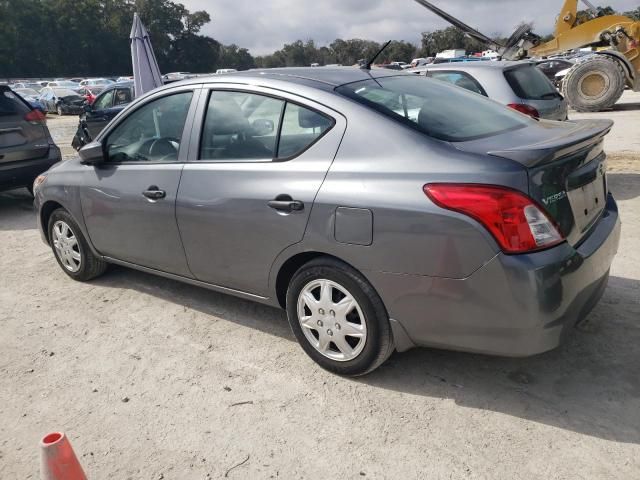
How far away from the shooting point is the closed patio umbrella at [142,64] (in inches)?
409

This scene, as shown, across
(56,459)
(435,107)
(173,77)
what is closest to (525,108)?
(435,107)

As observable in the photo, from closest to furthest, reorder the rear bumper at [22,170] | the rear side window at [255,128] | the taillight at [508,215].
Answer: the taillight at [508,215]
the rear side window at [255,128]
the rear bumper at [22,170]

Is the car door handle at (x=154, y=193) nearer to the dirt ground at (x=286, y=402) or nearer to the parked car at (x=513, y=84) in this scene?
the dirt ground at (x=286, y=402)

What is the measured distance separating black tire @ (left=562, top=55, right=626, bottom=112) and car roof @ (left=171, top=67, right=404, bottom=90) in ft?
45.7

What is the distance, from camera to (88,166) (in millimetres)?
A: 4332

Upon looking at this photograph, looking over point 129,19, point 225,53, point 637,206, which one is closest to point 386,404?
point 637,206

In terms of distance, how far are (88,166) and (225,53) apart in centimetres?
11536

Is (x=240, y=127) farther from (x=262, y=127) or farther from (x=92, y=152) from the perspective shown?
(x=92, y=152)

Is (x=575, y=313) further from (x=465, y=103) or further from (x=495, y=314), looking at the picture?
(x=465, y=103)

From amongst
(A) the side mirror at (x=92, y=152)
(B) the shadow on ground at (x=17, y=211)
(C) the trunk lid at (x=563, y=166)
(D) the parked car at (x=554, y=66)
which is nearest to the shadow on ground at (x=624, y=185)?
(C) the trunk lid at (x=563, y=166)

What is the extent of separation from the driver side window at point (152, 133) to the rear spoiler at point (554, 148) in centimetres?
215

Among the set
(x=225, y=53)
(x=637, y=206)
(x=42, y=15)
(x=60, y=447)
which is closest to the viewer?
(x=60, y=447)

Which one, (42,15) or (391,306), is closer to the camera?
(391,306)

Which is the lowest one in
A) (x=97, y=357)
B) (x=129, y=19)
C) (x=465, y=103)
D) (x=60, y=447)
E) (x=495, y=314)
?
(x=97, y=357)
